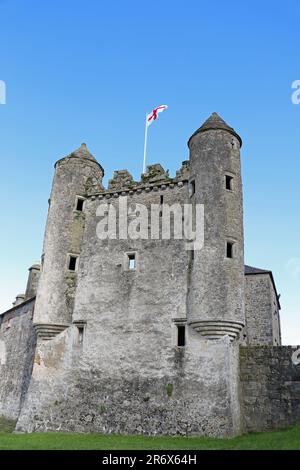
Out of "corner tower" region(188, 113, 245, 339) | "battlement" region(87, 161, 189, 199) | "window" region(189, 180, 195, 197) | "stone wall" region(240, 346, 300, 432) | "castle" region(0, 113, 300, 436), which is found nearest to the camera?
"stone wall" region(240, 346, 300, 432)

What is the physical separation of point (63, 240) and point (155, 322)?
6.15 m

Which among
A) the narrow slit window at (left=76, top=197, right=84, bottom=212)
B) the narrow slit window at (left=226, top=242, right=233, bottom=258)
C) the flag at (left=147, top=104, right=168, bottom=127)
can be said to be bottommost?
the narrow slit window at (left=226, top=242, right=233, bottom=258)

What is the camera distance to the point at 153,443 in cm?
1355

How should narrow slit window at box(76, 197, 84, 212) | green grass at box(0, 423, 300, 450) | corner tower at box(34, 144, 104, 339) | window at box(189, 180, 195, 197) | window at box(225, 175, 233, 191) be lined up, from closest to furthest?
green grass at box(0, 423, 300, 450)
window at box(225, 175, 233, 191)
window at box(189, 180, 195, 197)
corner tower at box(34, 144, 104, 339)
narrow slit window at box(76, 197, 84, 212)

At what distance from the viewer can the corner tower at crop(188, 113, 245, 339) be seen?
16.2 m

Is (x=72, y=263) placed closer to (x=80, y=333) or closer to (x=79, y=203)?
(x=79, y=203)

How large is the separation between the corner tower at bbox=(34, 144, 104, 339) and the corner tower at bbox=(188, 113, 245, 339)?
18.9ft

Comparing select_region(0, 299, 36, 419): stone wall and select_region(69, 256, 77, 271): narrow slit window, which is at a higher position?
select_region(69, 256, 77, 271): narrow slit window

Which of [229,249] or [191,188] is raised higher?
[191,188]

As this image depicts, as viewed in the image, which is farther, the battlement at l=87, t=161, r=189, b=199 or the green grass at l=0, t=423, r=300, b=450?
the battlement at l=87, t=161, r=189, b=199

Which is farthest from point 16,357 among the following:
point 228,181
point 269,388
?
point 228,181

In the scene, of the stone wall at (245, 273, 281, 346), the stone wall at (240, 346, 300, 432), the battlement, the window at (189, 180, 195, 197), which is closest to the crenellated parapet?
the battlement

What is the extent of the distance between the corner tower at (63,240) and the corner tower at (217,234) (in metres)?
5.77

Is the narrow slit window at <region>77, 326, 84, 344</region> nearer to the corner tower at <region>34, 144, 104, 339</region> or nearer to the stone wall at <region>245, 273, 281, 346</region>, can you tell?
the corner tower at <region>34, 144, 104, 339</region>
